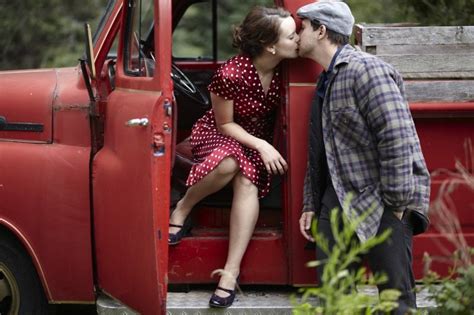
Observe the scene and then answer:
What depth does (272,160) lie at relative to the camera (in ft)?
15.7

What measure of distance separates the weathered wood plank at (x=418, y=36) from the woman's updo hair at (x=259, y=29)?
386 millimetres

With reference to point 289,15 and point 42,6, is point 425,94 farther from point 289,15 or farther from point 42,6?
point 42,6

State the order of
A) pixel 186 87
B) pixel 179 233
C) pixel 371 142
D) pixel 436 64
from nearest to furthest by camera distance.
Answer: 1. pixel 371 142
2. pixel 436 64
3. pixel 179 233
4. pixel 186 87

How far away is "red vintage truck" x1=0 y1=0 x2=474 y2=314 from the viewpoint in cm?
449

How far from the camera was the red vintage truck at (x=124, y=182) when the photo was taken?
177 inches

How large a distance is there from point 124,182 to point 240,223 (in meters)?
0.58

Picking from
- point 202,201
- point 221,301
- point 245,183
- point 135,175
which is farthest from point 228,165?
point 221,301

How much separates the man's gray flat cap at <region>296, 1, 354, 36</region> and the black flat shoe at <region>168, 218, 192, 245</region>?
3.82 ft

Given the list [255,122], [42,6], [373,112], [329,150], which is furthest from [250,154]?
[42,6]

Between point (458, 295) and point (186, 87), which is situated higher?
point (186, 87)

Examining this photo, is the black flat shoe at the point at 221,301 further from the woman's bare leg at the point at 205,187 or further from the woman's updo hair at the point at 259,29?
the woman's updo hair at the point at 259,29

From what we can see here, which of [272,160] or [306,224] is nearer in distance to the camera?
[306,224]

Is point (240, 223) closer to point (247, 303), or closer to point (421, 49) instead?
point (247, 303)

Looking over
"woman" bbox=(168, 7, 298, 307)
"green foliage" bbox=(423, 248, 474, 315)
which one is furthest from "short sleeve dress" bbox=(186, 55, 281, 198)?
"green foliage" bbox=(423, 248, 474, 315)
